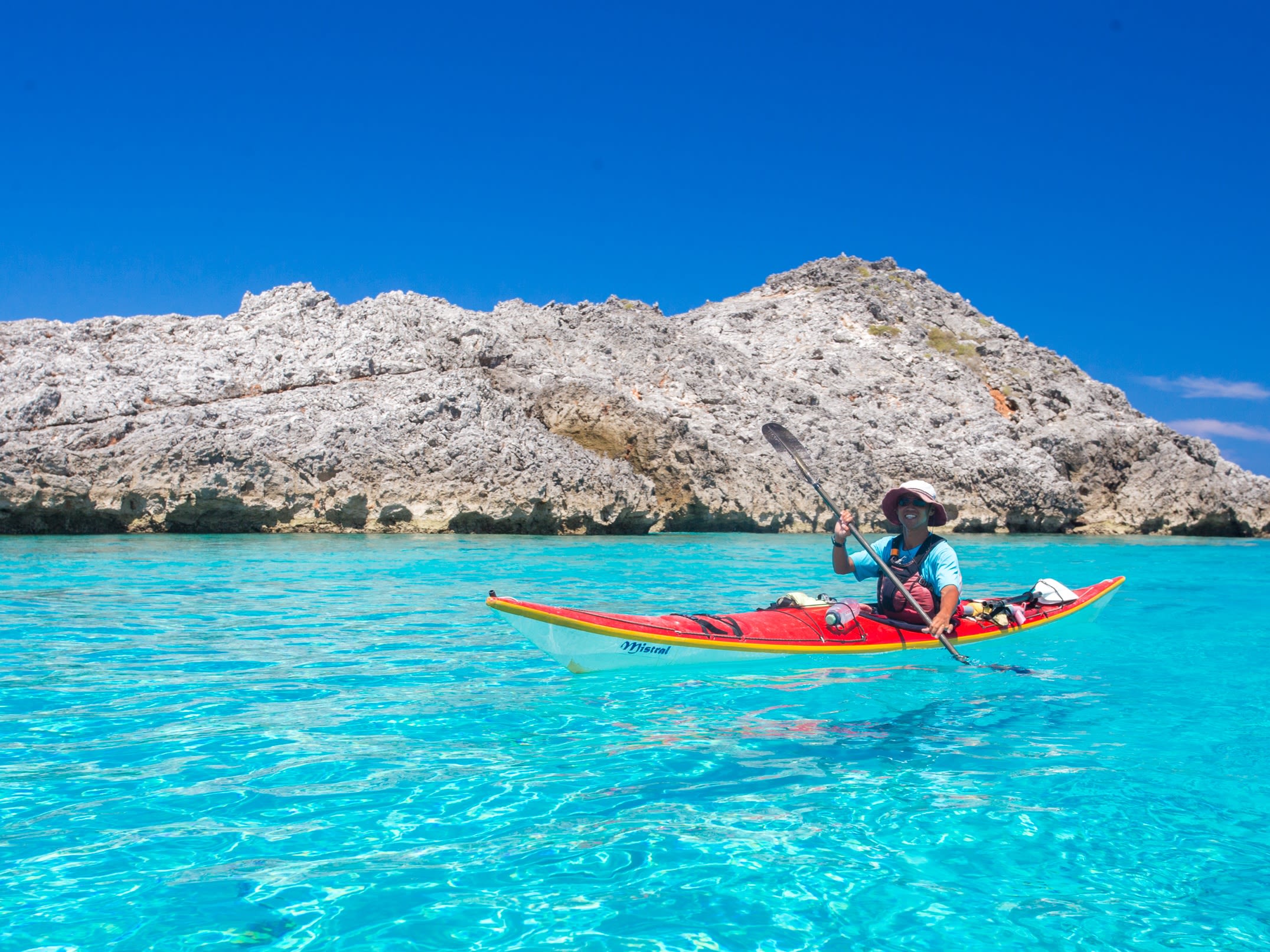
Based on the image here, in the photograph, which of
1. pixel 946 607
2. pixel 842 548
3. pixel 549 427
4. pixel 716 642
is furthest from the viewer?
pixel 549 427

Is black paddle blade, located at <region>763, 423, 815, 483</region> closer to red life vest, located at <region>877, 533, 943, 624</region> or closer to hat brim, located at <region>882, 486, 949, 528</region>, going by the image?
hat brim, located at <region>882, 486, 949, 528</region>

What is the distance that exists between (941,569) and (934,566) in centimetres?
9

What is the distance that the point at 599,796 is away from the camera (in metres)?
4.34

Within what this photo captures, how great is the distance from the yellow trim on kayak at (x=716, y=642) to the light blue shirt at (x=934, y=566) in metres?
0.55

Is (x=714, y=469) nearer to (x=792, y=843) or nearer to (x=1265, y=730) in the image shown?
(x=1265, y=730)

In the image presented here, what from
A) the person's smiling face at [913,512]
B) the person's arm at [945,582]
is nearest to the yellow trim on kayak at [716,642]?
the person's arm at [945,582]

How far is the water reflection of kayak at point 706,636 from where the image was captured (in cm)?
646

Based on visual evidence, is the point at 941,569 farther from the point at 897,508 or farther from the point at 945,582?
the point at 897,508

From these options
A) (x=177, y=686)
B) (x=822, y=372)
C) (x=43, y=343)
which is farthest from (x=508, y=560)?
(x=822, y=372)

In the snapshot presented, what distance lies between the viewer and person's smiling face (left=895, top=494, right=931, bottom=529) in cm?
762

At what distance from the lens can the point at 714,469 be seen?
2714 cm

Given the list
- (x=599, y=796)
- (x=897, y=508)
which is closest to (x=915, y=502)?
(x=897, y=508)

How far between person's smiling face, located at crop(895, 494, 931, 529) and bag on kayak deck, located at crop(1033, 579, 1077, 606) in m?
2.97

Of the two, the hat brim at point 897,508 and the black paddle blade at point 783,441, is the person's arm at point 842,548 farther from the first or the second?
the black paddle blade at point 783,441
